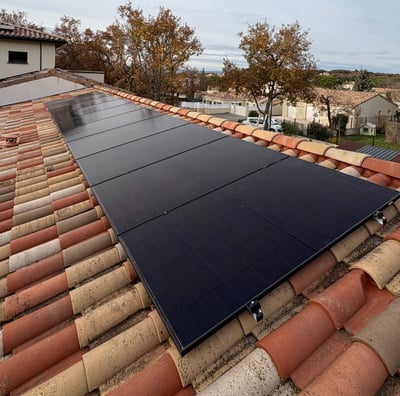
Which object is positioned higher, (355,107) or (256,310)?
(355,107)

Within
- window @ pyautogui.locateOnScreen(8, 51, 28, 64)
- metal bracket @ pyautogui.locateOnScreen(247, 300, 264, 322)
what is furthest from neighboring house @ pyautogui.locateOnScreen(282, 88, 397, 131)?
metal bracket @ pyautogui.locateOnScreen(247, 300, 264, 322)

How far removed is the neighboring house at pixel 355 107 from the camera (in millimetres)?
44875

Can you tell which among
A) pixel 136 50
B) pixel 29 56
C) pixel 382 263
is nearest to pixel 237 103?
pixel 136 50

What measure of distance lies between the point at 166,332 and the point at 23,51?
24.8 metres

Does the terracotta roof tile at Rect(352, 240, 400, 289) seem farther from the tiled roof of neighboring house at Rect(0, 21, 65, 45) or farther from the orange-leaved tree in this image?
the orange-leaved tree

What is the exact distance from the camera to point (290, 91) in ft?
120

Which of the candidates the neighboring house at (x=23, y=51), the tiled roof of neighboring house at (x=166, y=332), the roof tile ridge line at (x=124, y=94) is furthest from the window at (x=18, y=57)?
the tiled roof of neighboring house at (x=166, y=332)

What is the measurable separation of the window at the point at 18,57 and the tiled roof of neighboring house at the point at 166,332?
22.1 meters

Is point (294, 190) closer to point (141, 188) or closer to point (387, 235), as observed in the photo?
point (387, 235)

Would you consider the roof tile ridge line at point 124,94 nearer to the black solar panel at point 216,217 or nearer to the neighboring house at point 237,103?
the black solar panel at point 216,217

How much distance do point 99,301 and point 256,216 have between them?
1.69m

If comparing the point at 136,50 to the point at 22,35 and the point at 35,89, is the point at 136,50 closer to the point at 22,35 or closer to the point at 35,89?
the point at 22,35

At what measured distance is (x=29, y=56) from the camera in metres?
21.0

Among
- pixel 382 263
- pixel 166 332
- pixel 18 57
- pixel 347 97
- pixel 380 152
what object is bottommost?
pixel 166 332
